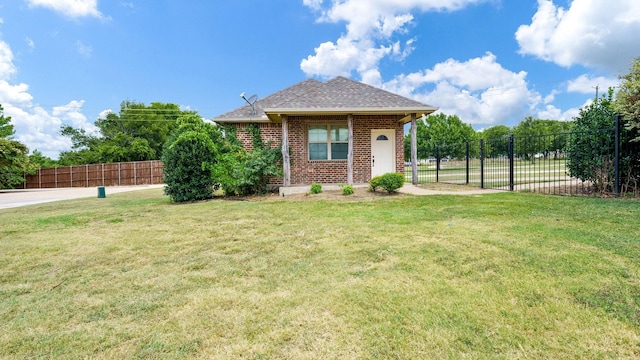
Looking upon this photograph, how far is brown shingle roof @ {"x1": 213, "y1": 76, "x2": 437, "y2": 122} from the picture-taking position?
35.2 ft

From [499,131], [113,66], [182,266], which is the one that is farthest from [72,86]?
[499,131]

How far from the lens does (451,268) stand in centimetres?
336

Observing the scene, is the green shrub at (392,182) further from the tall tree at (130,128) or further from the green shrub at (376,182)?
the tall tree at (130,128)

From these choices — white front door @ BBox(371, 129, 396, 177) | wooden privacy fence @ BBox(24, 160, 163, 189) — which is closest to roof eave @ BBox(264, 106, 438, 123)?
white front door @ BBox(371, 129, 396, 177)

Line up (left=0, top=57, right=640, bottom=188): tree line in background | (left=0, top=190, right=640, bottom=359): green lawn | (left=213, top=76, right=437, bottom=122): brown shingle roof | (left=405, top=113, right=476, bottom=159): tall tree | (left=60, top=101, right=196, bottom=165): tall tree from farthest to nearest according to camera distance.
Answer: (left=60, top=101, right=196, bottom=165): tall tree < (left=405, top=113, right=476, bottom=159): tall tree < (left=0, top=57, right=640, bottom=188): tree line in background < (left=213, top=76, right=437, bottom=122): brown shingle roof < (left=0, top=190, right=640, bottom=359): green lawn

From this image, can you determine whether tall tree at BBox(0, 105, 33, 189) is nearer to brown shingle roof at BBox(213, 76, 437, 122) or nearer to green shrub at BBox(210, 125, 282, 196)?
brown shingle roof at BBox(213, 76, 437, 122)

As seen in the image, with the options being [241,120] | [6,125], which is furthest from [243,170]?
[6,125]

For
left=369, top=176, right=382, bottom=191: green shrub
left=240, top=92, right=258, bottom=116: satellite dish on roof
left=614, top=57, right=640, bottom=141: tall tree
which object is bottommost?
left=369, top=176, right=382, bottom=191: green shrub

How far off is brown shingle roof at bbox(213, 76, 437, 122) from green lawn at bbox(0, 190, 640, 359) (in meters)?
5.89

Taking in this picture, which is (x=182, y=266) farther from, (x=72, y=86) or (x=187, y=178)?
(x=72, y=86)

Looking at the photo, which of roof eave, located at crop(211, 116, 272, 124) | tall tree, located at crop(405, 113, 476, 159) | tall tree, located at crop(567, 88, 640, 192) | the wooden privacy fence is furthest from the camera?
tall tree, located at crop(405, 113, 476, 159)

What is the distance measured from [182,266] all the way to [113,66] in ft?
119

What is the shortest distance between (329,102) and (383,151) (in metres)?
2.96

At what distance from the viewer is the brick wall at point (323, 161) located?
12.1 meters
